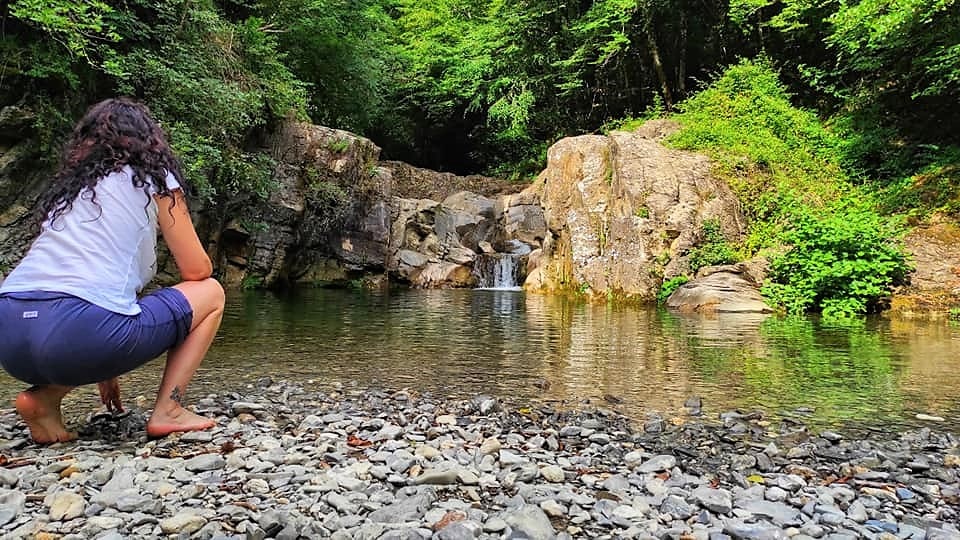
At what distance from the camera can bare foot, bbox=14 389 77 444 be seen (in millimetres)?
2881

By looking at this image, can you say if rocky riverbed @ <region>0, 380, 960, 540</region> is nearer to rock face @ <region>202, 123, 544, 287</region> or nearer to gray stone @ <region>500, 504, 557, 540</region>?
gray stone @ <region>500, 504, 557, 540</region>

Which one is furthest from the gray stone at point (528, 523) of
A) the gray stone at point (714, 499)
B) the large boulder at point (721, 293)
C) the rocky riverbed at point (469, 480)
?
the large boulder at point (721, 293)

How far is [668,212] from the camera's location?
45.1 ft

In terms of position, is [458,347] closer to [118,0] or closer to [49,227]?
[49,227]

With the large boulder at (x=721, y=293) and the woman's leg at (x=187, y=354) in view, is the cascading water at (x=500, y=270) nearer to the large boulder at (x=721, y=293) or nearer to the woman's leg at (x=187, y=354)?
the large boulder at (x=721, y=293)

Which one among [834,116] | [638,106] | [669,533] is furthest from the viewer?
[638,106]

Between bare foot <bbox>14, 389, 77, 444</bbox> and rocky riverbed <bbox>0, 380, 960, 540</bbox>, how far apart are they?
2.8 inches

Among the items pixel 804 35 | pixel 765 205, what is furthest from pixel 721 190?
pixel 804 35

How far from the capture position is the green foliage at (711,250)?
12.9 metres

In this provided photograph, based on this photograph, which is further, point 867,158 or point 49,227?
point 867,158

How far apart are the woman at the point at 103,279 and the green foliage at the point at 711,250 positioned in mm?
11483

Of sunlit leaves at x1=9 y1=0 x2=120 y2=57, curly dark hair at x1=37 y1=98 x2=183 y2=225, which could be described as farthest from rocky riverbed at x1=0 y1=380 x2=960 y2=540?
sunlit leaves at x1=9 y1=0 x2=120 y2=57

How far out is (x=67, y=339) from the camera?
2.55m

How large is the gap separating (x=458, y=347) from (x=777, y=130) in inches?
526
